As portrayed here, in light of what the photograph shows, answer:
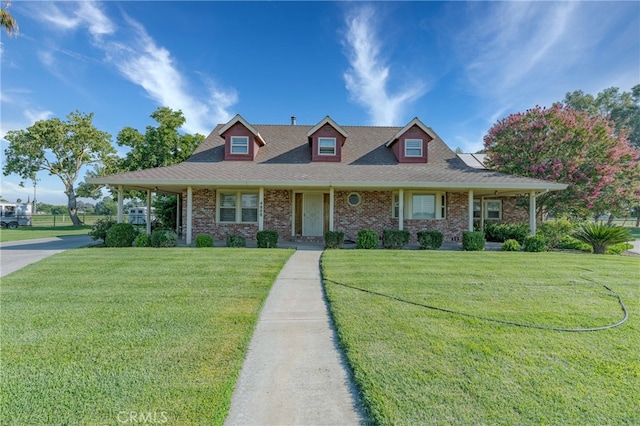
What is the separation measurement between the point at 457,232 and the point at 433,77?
27.6 feet

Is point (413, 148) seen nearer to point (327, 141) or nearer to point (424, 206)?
point (424, 206)

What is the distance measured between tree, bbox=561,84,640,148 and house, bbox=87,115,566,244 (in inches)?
1412

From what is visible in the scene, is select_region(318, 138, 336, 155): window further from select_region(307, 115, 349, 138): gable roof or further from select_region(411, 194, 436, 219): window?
select_region(411, 194, 436, 219): window

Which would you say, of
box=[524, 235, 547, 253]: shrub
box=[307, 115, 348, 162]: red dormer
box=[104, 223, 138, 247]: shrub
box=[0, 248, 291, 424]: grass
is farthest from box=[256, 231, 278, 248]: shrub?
box=[524, 235, 547, 253]: shrub

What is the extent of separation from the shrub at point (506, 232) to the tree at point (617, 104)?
36.1 metres

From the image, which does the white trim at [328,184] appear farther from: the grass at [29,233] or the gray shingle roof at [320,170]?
the grass at [29,233]

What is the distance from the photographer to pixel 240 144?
1479cm

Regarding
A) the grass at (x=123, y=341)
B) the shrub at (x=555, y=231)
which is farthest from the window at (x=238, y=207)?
the shrub at (x=555, y=231)

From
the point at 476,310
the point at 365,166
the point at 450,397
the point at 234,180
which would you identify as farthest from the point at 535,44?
the point at 450,397

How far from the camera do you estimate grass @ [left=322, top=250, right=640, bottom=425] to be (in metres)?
2.44

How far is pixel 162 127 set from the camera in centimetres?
2194

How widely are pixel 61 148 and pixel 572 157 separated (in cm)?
4128

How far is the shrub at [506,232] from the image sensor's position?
12714mm

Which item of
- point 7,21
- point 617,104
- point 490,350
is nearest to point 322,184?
point 490,350
